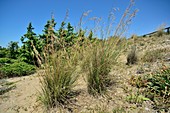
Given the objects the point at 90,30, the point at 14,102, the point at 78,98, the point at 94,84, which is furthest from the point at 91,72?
the point at 14,102

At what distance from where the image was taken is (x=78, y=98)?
232cm

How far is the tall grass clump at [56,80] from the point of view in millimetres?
2000

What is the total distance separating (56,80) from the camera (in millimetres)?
2010

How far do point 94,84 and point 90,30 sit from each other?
103cm

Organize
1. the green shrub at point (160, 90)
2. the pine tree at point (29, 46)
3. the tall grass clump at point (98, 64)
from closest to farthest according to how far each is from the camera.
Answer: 1. the green shrub at point (160, 90)
2. the tall grass clump at point (98, 64)
3. the pine tree at point (29, 46)

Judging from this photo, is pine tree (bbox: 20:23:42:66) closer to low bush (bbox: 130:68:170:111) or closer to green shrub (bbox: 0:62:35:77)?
green shrub (bbox: 0:62:35:77)

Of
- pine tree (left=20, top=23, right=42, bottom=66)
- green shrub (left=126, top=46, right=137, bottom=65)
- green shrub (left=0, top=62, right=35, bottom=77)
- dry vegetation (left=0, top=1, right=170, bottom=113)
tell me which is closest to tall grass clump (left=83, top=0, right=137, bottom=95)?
dry vegetation (left=0, top=1, right=170, bottom=113)

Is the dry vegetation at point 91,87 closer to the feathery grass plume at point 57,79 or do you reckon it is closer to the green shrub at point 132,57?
the feathery grass plume at point 57,79

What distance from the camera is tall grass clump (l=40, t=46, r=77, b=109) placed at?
2.00 meters

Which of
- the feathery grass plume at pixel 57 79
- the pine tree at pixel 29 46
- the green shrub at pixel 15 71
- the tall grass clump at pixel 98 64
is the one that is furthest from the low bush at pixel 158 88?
the pine tree at pixel 29 46

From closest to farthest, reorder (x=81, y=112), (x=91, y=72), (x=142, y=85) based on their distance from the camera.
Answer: (x=81, y=112) < (x=91, y=72) < (x=142, y=85)

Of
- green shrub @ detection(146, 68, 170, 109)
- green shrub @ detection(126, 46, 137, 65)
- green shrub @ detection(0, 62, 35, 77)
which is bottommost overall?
green shrub @ detection(146, 68, 170, 109)

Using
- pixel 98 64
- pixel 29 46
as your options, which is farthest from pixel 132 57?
pixel 29 46

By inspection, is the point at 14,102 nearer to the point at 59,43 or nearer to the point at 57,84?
the point at 57,84
